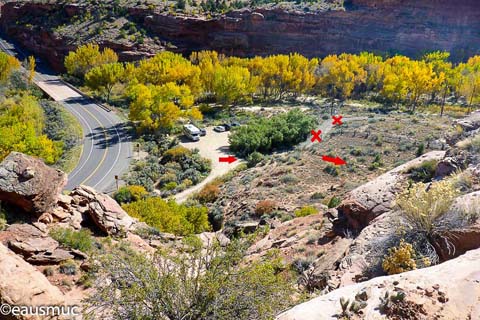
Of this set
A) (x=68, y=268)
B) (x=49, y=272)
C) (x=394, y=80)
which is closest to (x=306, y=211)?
(x=68, y=268)

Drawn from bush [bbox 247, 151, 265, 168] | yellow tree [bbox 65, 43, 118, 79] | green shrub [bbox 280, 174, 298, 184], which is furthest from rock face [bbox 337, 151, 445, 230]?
yellow tree [bbox 65, 43, 118, 79]

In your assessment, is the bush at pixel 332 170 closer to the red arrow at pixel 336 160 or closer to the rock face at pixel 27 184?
the red arrow at pixel 336 160

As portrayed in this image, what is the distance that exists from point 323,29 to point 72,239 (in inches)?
3028

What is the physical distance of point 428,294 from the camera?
6.36 m

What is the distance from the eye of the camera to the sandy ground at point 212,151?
99.5 feet

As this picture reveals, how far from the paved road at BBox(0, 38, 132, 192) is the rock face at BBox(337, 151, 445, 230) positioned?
21051mm

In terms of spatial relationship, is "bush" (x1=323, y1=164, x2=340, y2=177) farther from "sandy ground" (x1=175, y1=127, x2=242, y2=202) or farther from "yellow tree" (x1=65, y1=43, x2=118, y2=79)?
"yellow tree" (x1=65, y1=43, x2=118, y2=79)

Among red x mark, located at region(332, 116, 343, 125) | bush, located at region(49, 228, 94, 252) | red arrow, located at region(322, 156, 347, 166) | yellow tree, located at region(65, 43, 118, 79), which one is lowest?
red x mark, located at region(332, 116, 343, 125)

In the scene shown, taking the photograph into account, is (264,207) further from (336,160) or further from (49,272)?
(49,272)

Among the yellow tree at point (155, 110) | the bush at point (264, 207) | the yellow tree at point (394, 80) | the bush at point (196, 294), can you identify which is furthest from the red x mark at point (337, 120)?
the bush at point (196, 294)

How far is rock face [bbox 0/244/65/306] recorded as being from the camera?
7820 millimetres

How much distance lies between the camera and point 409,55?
252 feet

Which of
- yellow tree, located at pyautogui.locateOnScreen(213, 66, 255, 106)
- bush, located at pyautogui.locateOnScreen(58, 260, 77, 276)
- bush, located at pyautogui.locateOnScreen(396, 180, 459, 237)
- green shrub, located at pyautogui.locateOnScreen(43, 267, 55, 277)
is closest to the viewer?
bush, located at pyautogui.locateOnScreen(396, 180, 459, 237)

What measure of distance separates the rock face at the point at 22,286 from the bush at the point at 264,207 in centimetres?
1394
